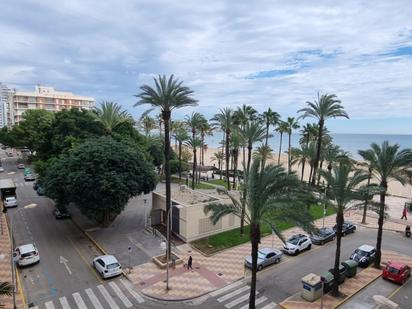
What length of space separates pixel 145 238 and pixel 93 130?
16.1 metres

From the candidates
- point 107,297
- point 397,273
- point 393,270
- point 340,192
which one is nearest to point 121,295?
point 107,297

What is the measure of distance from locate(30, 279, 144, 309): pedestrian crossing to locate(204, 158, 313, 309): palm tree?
8023 millimetres

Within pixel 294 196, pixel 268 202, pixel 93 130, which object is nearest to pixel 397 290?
pixel 294 196

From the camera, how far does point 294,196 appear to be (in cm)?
1750

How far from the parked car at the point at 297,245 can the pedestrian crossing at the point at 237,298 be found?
715cm

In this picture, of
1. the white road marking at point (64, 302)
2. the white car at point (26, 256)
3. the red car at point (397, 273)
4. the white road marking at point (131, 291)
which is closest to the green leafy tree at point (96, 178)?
the white car at point (26, 256)

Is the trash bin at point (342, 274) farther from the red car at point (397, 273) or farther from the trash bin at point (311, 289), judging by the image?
the red car at point (397, 273)

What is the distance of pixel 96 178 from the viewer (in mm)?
26734

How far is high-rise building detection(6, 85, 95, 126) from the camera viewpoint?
11088cm

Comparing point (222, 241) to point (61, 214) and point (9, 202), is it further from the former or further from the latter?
point (9, 202)

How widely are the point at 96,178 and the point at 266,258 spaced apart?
16545 millimetres

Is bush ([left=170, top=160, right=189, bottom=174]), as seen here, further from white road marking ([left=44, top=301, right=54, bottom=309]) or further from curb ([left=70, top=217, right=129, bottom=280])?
white road marking ([left=44, top=301, right=54, bottom=309])

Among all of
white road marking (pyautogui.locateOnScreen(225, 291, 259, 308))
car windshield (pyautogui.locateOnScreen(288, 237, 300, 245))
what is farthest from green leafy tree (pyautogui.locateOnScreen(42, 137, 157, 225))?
car windshield (pyautogui.locateOnScreen(288, 237, 300, 245))

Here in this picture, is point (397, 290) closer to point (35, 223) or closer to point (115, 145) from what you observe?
point (115, 145)
